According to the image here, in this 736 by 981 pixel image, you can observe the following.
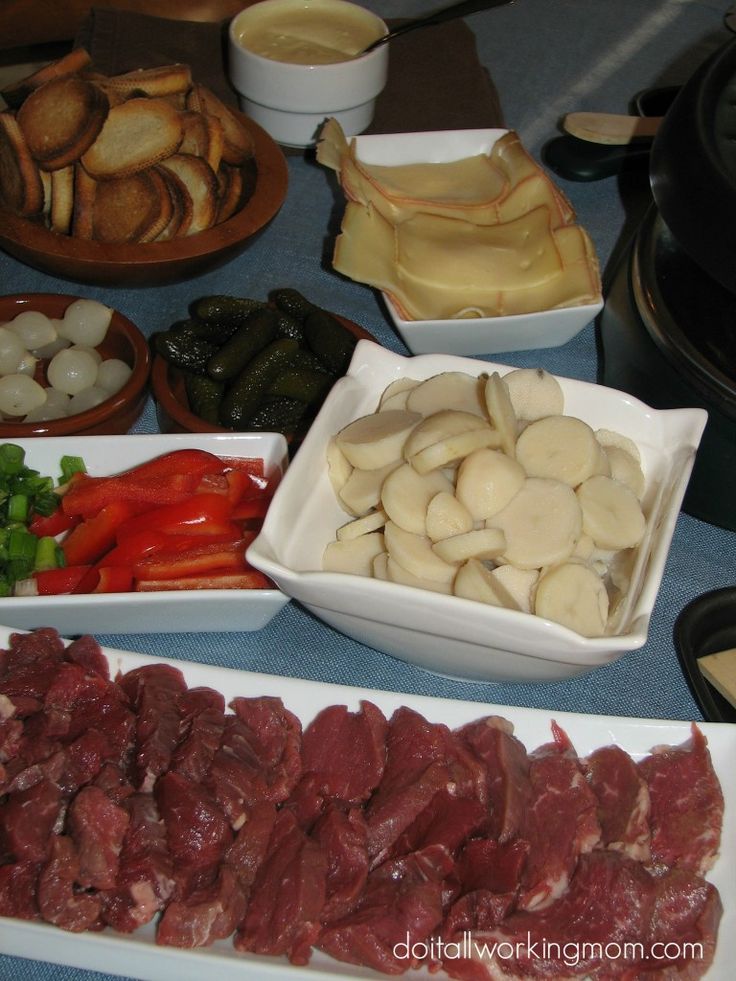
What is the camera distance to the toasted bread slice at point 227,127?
189 centimetres

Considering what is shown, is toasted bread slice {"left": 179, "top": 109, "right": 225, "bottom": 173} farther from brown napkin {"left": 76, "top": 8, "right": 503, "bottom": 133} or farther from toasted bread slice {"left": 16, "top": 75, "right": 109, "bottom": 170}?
brown napkin {"left": 76, "top": 8, "right": 503, "bottom": 133}

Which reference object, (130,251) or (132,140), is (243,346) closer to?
(130,251)

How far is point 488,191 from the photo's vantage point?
1.93 metres

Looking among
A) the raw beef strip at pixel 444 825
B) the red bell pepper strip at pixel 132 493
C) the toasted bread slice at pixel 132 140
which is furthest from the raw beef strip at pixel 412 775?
the toasted bread slice at pixel 132 140

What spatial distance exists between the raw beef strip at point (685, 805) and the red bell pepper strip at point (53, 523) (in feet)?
3.00

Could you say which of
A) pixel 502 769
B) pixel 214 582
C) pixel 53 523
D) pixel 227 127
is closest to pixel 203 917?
pixel 502 769

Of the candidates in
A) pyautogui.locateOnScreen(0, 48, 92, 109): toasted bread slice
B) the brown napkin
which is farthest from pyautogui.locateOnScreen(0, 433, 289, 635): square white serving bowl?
the brown napkin

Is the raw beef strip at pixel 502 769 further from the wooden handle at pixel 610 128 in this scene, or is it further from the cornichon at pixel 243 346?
the wooden handle at pixel 610 128

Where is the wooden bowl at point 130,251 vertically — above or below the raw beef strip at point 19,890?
above

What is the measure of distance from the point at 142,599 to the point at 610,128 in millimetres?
1599

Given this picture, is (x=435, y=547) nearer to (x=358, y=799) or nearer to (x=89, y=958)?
(x=358, y=799)

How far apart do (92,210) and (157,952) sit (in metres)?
1.32

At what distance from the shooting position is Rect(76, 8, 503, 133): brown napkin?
2.31 meters

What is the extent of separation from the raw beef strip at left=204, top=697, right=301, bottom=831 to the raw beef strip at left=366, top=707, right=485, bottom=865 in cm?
11
